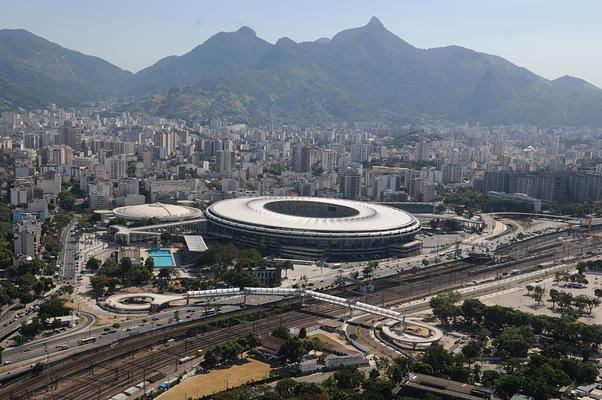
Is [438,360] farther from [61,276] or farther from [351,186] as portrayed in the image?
[351,186]

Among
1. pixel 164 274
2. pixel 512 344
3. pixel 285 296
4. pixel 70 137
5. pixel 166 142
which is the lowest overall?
pixel 285 296

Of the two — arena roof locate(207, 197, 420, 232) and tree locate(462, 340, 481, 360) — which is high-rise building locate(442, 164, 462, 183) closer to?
arena roof locate(207, 197, 420, 232)

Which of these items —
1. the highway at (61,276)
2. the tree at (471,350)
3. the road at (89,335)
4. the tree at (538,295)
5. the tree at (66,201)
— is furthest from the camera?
the tree at (66,201)

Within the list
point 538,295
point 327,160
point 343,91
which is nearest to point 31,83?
point 343,91

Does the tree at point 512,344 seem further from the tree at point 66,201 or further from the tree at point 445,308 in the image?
the tree at point 66,201

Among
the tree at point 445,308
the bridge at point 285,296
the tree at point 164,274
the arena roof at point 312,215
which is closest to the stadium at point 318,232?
the arena roof at point 312,215
